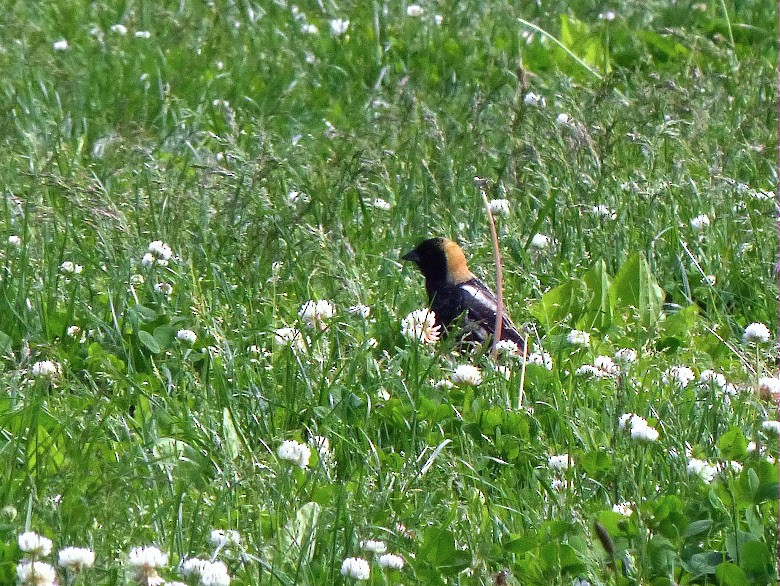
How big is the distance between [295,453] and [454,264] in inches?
61.8

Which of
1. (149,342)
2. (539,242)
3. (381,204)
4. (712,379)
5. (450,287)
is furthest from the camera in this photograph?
(381,204)

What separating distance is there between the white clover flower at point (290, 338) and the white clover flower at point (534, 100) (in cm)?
218

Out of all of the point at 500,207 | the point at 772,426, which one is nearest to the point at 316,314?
the point at 500,207

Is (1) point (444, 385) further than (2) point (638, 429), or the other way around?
(1) point (444, 385)

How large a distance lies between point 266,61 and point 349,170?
2.07 meters

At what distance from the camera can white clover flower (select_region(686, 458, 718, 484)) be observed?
134 inches

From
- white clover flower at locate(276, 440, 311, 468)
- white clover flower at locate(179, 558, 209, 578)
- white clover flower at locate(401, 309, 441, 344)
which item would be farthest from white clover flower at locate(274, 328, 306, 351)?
white clover flower at locate(179, 558, 209, 578)

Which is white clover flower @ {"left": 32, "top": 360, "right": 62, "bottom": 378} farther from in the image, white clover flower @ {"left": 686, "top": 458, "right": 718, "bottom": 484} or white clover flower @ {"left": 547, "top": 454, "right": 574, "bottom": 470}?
white clover flower @ {"left": 686, "top": 458, "right": 718, "bottom": 484}

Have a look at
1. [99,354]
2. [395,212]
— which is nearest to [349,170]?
[395,212]

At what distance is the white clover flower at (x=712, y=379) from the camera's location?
3897 millimetres

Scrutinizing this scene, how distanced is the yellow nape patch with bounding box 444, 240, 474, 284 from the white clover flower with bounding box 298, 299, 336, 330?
60 cm

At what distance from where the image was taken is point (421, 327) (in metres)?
4.34

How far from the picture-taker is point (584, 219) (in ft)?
17.6

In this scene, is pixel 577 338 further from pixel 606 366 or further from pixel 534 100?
pixel 534 100
